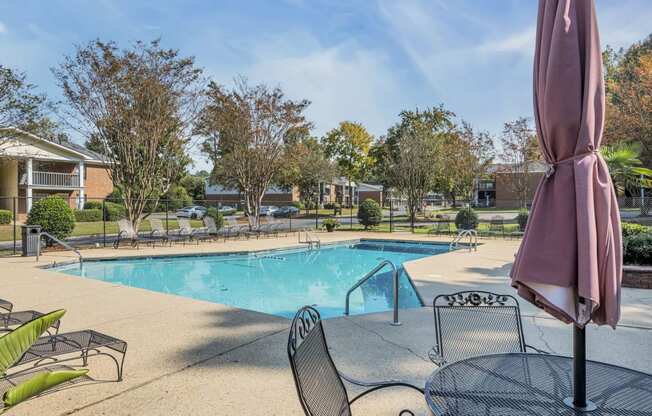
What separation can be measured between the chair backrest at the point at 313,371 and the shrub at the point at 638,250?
738cm

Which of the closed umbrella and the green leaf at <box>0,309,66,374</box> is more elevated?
the closed umbrella

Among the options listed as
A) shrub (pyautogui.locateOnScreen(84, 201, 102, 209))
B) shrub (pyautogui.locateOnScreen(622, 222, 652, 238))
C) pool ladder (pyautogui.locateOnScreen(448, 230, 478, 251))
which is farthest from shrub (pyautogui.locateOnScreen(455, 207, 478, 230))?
shrub (pyautogui.locateOnScreen(84, 201, 102, 209))

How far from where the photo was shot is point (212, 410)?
9.44 feet

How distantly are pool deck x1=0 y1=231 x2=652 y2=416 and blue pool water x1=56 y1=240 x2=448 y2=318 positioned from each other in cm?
188

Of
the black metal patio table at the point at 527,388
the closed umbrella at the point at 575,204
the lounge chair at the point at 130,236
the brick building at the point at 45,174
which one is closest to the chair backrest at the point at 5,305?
the black metal patio table at the point at 527,388

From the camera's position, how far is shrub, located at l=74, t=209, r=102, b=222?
80.9 feet

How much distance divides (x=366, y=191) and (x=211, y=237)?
140 ft

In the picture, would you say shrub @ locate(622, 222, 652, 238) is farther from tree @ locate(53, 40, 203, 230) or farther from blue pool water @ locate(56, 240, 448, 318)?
tree @ locate(53, 40, 203, 230)

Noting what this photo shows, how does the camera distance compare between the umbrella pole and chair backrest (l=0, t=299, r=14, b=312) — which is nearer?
the umbrella pole

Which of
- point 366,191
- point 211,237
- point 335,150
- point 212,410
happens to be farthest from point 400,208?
point 212,410

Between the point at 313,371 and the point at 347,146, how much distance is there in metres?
40.2

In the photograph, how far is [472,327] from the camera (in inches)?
132

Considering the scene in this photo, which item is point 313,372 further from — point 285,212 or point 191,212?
point 285,212

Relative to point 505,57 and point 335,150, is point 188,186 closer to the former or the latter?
point 335,150
